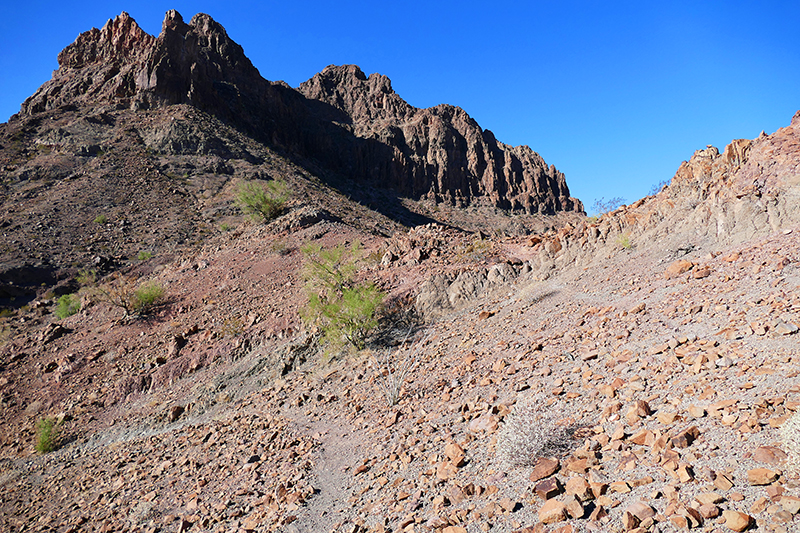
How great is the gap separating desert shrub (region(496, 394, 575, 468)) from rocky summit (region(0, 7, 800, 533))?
0.03 metres

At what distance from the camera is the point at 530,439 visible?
4.54 metres

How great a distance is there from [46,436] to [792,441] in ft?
46.0

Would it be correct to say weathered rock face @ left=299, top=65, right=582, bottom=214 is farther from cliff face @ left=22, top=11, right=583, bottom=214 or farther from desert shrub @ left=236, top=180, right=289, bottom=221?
desert shrub @ left=236, top=180, right=289, bottom=221

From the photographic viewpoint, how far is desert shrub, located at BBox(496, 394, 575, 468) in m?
4.45

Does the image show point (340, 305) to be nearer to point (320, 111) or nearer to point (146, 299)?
point (146, 299)

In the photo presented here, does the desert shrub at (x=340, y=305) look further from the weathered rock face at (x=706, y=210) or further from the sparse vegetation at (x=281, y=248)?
the weathered rock face at (x=706, y=210)

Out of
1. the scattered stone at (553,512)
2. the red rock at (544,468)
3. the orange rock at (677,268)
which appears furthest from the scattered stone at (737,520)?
the orange rock at (677,268)

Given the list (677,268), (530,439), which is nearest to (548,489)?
(530,439)

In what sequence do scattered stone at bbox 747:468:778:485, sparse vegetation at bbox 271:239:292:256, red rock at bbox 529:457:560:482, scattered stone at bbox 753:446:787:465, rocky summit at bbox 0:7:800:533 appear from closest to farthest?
1. scattered stone at bbox 747:468:778:485
2. scattered stone at bbox 753:446:787:465
3. rocky summit at bbox 0:7:800:533
4. red rock at bbox 529:457:560:482
5. sparse vegetation at bbox 271:239:292:256

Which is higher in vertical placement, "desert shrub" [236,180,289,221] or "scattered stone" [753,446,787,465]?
"desert shrub" [236,180,289,221]

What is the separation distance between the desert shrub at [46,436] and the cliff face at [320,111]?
154 ft

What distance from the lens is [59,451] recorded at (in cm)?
1006

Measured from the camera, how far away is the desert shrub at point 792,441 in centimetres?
305

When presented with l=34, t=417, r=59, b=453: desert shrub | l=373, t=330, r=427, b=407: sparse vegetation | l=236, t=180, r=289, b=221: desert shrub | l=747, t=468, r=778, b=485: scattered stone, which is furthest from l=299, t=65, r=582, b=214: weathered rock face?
l=747, t=468, r=778, b=485: scattered stone
